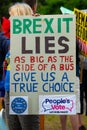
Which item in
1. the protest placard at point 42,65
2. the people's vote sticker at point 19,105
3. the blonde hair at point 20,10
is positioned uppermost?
the blonde hair at point 20,10

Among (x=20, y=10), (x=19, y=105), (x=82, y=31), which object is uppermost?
(x=20, y=10)

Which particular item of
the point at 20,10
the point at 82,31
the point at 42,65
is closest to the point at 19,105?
the point at 42,65

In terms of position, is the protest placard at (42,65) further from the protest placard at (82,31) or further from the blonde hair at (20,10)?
the protest placard at (82,31)

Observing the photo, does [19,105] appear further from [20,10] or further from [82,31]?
[82,31]

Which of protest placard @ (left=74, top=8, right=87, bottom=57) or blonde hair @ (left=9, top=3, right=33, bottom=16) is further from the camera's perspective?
protest placard @ (left=74, top=8, right=87, bottom=57)

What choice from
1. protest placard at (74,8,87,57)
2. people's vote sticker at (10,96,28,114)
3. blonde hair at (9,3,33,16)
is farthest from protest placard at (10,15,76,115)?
protest placard at (74,8,87,57)

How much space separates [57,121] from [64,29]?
3352 millimetres

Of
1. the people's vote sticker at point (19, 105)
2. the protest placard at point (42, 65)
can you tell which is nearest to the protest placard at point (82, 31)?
the protest placard at point (42, 65)

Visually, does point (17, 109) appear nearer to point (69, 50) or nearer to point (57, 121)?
point (69, 50)

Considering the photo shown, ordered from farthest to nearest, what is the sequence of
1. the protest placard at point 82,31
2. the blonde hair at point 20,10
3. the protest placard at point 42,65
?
the protest placard at point 82,31, the blonde hair at point 20,10, the protest placard at point 42,65

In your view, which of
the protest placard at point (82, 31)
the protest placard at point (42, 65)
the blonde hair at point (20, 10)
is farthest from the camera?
the protest placard at point (82, 31)

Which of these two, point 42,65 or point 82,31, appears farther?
point 82,31

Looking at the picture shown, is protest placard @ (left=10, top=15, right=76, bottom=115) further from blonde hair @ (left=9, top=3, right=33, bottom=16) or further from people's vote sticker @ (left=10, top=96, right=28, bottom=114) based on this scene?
blonde hair @ (left=9, top=3, right=33, bottom=16)

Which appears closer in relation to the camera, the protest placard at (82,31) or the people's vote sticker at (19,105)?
the people's vote sticker at (19,105)
